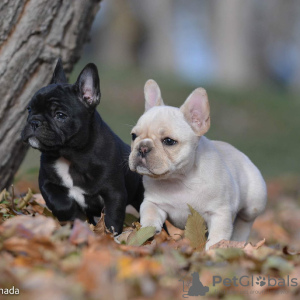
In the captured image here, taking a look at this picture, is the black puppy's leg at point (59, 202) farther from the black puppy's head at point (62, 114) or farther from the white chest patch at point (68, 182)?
the black puppy's head at point (62, 114)

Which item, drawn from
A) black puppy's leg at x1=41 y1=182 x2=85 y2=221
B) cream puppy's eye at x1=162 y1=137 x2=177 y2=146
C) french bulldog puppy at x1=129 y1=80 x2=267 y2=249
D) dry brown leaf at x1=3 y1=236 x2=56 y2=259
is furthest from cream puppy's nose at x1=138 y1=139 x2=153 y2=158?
dry brown leaf at x1=3 y1=236 x2=56 y2=259

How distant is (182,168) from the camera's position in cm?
404

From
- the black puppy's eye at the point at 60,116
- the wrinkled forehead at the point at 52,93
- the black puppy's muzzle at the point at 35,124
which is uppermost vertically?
the wrinkled forehead at the point at 52,93

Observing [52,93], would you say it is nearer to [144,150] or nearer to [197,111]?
[144,150]

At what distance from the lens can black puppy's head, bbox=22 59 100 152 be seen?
3.93m

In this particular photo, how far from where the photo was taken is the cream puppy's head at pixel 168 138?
153 inches

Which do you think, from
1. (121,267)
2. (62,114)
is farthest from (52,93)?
(121,267)

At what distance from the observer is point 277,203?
9.71 m

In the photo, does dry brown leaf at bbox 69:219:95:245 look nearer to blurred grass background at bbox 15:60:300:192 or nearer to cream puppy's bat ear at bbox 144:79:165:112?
cream puppy's bat ear at bbox 144:79:165:112

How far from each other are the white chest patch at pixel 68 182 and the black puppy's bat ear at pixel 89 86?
0.49 m

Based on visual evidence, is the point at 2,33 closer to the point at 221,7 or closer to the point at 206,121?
the point at 206,121

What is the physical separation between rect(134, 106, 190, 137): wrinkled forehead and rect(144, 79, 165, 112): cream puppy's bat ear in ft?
1.07

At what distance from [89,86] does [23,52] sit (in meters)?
1.13

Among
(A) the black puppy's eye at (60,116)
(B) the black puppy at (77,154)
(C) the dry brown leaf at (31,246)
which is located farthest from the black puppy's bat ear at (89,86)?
(C) the dry brown leaf at (31,246)
